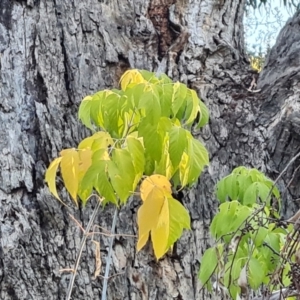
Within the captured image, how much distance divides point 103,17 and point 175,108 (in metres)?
0.45

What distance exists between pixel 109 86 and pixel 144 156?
0.41m

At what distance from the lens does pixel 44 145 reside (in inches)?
45.2

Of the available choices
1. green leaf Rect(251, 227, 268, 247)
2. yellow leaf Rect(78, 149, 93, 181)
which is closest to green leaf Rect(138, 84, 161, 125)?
yellow leaf Rect(78, 149, 93, 181)

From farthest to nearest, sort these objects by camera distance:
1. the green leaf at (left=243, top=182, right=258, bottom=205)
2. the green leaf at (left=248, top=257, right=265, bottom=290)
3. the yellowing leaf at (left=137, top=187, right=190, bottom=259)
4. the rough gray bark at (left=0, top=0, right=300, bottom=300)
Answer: the rough gray bark at (left=0, top=0, right=300, bottom=300) < the green leaf at (left=243, top=182, right=258, bottom=205) < the green leaf at (left=248, top=257, right=265, bottom=290) < the yellowing leaf at (left=137, top=187, right=190, bottom=259)

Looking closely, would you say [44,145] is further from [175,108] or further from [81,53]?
[175,108]

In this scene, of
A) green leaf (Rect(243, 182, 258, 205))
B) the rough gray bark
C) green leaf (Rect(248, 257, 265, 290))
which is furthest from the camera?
the rough gray bark

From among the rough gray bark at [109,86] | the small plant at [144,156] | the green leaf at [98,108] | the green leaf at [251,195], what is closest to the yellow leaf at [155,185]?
the small plant at [144,156]

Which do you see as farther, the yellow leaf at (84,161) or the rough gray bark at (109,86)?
the rough gray bark at (109,86)

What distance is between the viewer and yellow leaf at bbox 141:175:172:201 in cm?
81

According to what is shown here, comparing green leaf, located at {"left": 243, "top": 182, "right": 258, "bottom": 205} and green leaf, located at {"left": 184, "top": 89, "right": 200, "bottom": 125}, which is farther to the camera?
green leaf, located at {"left": 243, "top": 182, "right": 258, "bottom": 205}

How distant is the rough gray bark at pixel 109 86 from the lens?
112 centimetres

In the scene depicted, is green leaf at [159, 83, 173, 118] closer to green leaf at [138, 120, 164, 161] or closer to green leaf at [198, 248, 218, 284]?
green leaf at [138, 120, 164, 161]

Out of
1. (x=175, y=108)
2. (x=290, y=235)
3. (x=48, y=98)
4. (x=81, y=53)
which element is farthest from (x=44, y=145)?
(x=290, y=235)

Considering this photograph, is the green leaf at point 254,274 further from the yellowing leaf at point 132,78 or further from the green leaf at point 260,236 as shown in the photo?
the yellowing leaf at point 132,78
